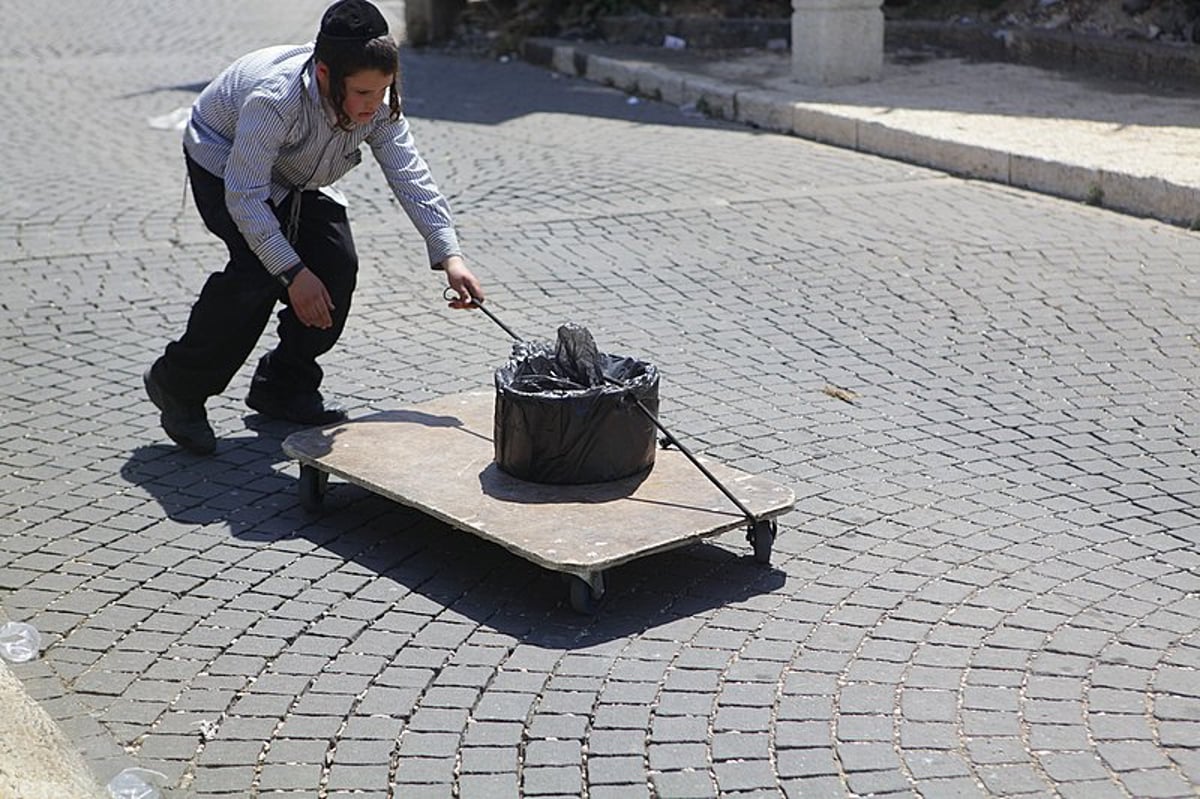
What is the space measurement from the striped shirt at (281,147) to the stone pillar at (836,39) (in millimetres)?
7034

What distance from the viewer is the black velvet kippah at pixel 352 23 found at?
16.1 feet

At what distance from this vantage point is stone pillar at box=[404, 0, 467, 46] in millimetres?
15891

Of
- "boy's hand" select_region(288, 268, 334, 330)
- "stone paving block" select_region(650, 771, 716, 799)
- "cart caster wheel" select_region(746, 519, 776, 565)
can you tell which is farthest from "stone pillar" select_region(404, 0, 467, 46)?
"stone paving block" select_region(650, 771, 716, 799)

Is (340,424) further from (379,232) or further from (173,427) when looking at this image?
(379,232)

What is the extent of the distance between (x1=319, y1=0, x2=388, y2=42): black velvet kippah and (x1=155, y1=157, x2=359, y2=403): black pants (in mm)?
715

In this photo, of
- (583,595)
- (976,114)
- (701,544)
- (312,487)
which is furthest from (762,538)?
(976,114)

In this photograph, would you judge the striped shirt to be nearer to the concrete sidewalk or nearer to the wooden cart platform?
the wooden cart platform

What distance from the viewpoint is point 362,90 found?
198 inches

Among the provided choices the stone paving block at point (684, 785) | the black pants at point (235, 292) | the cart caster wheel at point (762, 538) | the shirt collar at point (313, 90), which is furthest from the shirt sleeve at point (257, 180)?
the stone paving block at point (684, 785)

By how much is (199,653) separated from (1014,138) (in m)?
6.97

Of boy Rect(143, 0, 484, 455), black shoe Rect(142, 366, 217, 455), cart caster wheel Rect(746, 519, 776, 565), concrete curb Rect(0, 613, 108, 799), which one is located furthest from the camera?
black shoe Rect(142, 366, 217, 455)

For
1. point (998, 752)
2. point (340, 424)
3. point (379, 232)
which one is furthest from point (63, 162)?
point (998, 752)

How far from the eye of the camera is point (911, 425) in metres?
5.97

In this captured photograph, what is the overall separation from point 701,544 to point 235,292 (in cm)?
171
